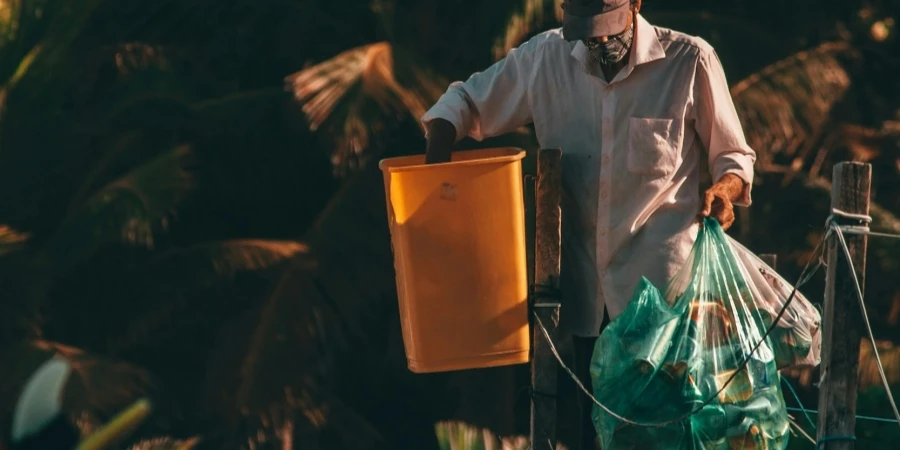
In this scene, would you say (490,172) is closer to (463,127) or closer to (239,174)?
(463,127)

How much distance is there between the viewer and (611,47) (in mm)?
5105

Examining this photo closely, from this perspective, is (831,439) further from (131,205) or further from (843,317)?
(131,205)

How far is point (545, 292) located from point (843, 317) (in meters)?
0.88

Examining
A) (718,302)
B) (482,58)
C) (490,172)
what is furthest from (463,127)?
(482,58)

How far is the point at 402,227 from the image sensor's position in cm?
506

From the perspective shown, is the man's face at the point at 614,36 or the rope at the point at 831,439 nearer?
the rope at the point at 831,439

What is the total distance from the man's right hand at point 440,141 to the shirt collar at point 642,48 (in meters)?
0.44

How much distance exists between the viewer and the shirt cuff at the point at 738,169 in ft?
16.9

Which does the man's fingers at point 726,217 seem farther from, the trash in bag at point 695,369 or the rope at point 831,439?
the rope at point 831,439

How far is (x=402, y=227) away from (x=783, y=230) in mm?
9230

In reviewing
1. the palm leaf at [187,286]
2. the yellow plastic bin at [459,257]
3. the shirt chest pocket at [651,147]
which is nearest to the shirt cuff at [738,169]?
the shirt chest pocket at [651,147]

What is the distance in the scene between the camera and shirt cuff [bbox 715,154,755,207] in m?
5.15

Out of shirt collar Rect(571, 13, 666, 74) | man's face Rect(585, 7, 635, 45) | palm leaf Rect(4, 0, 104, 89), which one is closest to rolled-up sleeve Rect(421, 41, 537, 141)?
shirt collar Rect(571, 13, 666, 74)

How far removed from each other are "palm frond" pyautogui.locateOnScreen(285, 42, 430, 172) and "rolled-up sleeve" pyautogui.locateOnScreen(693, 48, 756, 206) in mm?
6008
